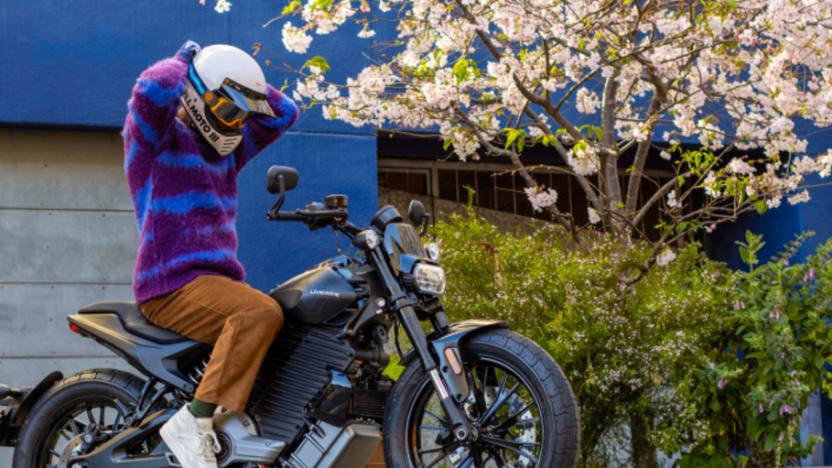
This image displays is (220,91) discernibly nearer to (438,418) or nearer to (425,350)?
(425,350)

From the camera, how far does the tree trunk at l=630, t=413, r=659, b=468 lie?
678cm

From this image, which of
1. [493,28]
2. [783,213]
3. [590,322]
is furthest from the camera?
[783,213]

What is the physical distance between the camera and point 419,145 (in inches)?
420

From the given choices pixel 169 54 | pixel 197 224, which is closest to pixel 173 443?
pixel 197 224

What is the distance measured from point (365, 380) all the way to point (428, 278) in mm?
507

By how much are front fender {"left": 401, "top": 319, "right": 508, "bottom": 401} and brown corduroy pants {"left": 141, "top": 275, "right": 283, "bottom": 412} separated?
59 centimetres

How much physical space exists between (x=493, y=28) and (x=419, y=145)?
1.29 metres

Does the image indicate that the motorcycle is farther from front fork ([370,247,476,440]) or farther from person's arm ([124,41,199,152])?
person's arm ([124,41,199,152])

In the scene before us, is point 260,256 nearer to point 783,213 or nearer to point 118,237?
point 118,237

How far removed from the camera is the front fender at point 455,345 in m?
4.38

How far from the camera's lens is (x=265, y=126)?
5258 millimetres

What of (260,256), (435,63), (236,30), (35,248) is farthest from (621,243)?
(35,248)

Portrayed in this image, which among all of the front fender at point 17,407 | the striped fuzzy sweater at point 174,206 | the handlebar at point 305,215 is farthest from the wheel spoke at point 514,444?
the front fender at point 17,407

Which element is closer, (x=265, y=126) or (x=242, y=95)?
(x=242, y=95)
